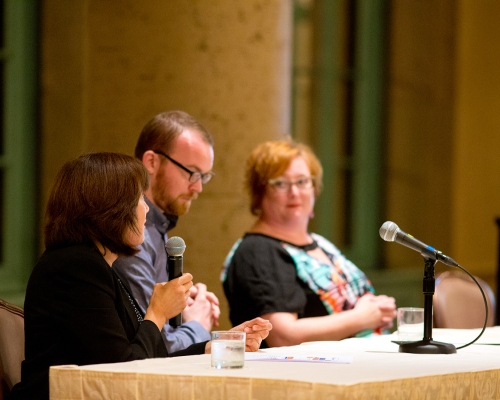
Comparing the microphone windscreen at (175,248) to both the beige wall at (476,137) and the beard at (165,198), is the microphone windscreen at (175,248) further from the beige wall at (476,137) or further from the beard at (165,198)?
the beige wall at (476,137)

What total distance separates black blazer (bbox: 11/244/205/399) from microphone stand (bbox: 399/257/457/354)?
2.63ft

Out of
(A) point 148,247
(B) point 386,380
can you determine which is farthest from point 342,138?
(B) point 386,380

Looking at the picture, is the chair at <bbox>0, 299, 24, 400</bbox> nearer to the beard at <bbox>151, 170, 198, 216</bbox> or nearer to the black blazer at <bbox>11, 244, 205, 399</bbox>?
the black blazer at <bbox>11, 244, 205, 399</bbox>

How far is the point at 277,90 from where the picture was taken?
4.60 metres

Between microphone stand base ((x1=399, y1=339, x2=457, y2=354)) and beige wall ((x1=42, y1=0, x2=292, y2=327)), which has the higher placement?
beige wall ((x1=42, y1=0, x2=292, y2=327))

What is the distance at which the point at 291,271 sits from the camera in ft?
12.1

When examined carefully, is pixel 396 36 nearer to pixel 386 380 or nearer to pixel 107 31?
pixel 107 31

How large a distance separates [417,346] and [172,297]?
0.75 m

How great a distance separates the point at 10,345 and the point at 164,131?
3.52 feet

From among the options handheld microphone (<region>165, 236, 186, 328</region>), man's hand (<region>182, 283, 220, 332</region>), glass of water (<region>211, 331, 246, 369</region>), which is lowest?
man's hand (<region>182, 283, 220, 332</region>)

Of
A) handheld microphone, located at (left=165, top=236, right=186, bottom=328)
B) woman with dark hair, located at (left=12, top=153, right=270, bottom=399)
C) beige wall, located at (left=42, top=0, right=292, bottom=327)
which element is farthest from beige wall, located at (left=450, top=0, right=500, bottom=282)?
woman with dark hair, located at (left=12, top=153, right=270, bottom=399)

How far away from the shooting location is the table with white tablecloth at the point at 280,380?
196 centimetres

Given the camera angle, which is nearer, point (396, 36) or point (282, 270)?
point (282, 270)

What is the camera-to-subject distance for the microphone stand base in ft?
8.63
